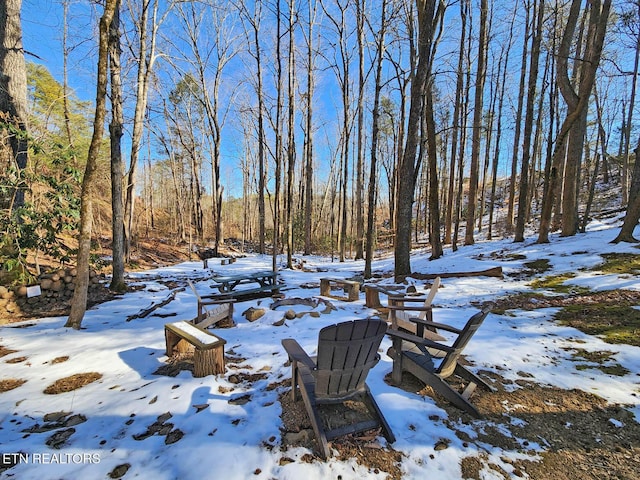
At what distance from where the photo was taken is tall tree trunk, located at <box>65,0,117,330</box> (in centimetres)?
433

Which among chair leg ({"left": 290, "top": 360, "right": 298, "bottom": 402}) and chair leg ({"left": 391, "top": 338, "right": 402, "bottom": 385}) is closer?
chair leg ({"left": 290, "top": 360, "right": 298, "bottom": 402})

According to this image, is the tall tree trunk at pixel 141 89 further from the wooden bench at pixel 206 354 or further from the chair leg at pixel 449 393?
the chair leg at pixel 449 393

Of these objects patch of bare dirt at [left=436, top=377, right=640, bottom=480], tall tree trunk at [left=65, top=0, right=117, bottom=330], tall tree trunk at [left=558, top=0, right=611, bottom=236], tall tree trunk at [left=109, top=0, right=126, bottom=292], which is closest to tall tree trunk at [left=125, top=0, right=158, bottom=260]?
tall tree trunk at [left=109, top=0, right=126, bottom=292]

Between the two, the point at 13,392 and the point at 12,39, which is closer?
the point at 13,392

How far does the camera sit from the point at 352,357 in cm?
211

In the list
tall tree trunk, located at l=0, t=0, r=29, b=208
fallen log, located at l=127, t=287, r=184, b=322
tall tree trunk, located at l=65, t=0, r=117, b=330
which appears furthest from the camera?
tall tree trunk, located at l=0, t=0, r=29, b=208

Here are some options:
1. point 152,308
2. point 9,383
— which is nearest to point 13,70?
point 152,308

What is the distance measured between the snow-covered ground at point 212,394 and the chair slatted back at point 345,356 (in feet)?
1.47

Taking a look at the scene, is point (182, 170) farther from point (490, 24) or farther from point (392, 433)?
point (392, 433)

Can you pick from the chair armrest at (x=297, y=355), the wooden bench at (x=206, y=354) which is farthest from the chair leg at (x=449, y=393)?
the wooden bench at (x=206, y=354)

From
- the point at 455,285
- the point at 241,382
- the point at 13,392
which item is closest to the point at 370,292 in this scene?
the point at 455,285

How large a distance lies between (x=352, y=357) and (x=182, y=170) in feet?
83.8

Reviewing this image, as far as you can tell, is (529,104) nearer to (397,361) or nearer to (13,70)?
(397,361)

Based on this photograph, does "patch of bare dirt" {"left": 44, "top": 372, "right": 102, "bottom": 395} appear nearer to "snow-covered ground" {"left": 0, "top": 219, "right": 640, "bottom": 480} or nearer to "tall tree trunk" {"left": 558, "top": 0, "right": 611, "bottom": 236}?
"snow-covered ground" {"left": 0, "top": 219, "right": 640, "bottom": 480}
